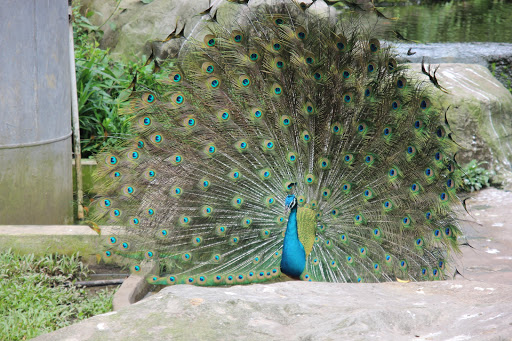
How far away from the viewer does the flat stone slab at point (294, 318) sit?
1960mm

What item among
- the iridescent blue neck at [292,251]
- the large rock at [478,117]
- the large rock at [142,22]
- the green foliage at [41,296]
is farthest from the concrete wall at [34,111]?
the large rock at [478,117]

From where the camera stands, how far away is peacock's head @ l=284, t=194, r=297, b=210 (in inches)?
146

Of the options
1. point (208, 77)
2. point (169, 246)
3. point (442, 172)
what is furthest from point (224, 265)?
point (442, 172)

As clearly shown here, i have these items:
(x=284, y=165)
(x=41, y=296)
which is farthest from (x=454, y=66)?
(x=41, y=296)

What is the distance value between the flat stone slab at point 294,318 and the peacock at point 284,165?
4.94 ft

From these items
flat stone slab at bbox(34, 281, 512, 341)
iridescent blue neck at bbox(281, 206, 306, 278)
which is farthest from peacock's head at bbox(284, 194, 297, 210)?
flat stone slab at bbox(34, 281, 512, 341)

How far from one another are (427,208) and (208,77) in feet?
5.51

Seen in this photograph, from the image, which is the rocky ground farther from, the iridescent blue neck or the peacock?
the peacock

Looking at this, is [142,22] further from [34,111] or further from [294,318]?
[294,318]

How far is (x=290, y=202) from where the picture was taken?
3.72 m

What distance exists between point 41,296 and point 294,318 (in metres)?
2.24

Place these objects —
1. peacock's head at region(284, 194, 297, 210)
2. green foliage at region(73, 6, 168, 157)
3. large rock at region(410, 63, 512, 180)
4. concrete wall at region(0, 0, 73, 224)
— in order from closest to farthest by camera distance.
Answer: peacock's head at region(284, 194, 297, 210) → concrete wall at region(0, 0, 73, 224) → green foliage at region(73, 6, 168, 157) → large rock at region(410, 63, 512, 180)

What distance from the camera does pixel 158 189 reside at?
157 inches

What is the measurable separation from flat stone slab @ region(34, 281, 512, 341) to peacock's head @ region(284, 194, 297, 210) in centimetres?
133
